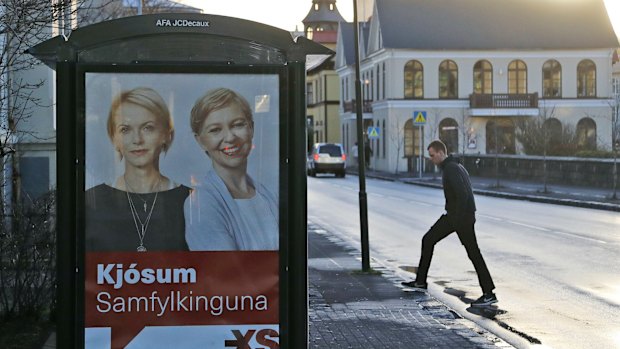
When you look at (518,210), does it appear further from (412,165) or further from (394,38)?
(394,38)

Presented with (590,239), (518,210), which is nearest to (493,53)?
(518,210)

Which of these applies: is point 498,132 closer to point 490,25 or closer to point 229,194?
point 490,25

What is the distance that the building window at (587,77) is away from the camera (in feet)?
210

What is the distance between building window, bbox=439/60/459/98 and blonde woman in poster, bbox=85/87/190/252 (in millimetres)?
57246

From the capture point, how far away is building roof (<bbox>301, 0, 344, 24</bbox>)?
406 feet

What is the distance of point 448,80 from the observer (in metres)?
62.8

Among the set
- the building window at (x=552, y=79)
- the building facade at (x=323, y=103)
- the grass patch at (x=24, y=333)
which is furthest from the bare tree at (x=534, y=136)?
the grass patch at (x=24, y=333)

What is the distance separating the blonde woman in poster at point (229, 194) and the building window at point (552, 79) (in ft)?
194

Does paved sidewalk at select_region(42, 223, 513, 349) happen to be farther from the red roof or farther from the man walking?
the red roof

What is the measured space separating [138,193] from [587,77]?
60.9 m

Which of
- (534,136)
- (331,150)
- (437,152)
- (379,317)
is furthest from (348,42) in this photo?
(379,317)

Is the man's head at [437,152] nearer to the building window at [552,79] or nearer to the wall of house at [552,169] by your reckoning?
the wall of house at [552,169]

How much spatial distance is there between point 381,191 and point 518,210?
478 inches

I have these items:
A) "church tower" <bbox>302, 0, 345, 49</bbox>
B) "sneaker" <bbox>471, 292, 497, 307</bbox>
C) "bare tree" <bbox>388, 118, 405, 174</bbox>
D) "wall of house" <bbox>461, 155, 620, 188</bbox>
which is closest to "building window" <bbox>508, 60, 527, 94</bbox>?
"bare tree" <bbox>388, 118, 405, 174</bbox>
